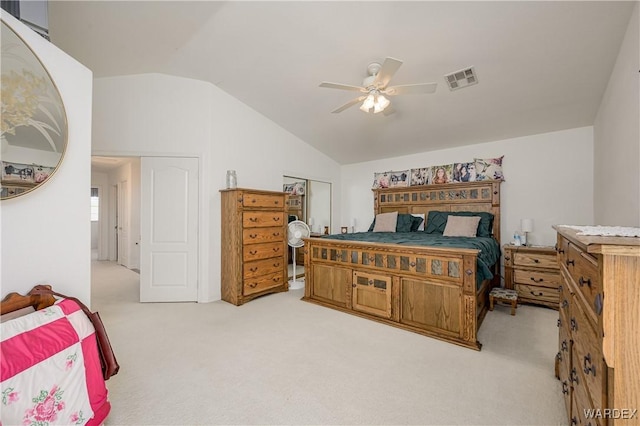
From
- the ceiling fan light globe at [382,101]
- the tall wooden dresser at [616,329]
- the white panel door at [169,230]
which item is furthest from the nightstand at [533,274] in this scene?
the white panel door at [169,230]

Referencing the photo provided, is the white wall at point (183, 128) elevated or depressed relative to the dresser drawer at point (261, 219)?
Result: elevated

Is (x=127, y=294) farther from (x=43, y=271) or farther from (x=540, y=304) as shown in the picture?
(x=540, y=304)

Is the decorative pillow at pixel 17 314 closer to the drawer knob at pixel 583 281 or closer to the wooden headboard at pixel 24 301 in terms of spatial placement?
the wooden headboard at pixel 24 301

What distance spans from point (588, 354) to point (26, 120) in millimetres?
2645

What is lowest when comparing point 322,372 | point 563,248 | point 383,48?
point 322,372

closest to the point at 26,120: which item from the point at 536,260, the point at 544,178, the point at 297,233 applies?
the point at 297,233

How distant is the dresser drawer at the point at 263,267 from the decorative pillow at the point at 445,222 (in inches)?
96.4

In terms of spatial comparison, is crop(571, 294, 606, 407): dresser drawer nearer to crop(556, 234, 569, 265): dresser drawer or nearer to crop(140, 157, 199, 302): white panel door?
crop(556, 234, 569, 265): dresser drawer

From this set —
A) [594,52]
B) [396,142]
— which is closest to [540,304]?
[594,52]

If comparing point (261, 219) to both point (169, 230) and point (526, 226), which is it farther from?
point (526, 226)

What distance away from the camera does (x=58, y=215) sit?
1.51 metres

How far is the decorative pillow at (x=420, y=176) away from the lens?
4761mm

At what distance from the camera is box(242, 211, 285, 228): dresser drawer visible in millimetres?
3562

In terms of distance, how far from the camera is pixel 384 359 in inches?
84.4
